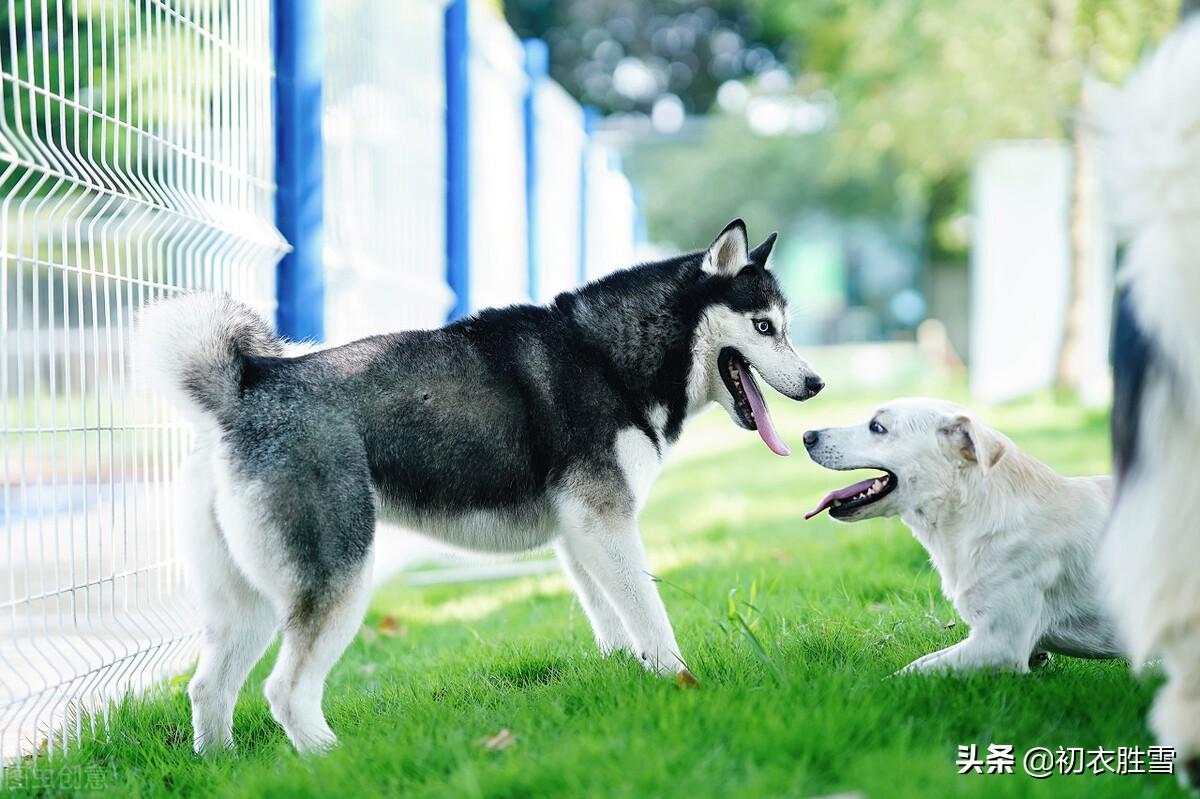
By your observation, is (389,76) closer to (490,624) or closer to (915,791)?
(490,624)

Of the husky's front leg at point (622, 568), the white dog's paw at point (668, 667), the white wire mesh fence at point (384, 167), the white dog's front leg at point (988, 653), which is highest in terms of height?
the white wire mesh fence at point (384, 167)

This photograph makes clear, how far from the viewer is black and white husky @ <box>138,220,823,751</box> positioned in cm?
350

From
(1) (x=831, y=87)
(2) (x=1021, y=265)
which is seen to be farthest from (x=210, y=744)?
(1) (x=831, y=87)

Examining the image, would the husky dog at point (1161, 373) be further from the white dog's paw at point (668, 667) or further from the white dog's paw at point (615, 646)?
the white dog's paw at point (615, 646)

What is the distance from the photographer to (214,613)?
12.1 feet

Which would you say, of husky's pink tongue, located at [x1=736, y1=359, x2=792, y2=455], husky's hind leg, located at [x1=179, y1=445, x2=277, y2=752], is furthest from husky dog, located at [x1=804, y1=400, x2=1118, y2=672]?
husky's hind leg, located at [x1=179, y1=445, x2=277, y2=752]

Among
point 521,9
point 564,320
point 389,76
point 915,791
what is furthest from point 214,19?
point 521,9

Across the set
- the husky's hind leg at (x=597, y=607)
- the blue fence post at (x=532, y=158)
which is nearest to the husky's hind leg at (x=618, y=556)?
the husky's hind leg at (x=597, y=607)

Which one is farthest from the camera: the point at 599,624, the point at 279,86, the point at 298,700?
the point at 279,86

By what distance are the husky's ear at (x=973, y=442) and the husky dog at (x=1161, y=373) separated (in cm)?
100

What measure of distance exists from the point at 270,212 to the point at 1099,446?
332 inches

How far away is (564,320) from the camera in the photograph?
4.35 metres

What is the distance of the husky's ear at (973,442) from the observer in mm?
3885

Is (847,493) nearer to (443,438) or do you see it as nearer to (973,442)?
(973,442)
